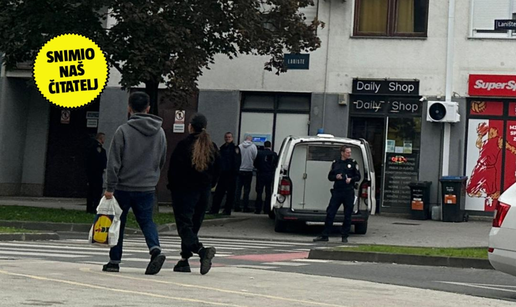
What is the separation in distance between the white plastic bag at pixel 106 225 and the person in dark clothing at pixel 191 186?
0.93 m

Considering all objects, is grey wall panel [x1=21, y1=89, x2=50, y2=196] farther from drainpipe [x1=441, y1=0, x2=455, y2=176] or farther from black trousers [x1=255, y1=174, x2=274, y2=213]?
drainpipe [x1=441, y1=0, x2=455, y2=176]

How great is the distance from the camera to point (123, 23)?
930 inches

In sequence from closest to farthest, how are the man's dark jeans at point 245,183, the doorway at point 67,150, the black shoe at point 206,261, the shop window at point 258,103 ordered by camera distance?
the black shoe at point 206,261 → the man's dark jeans at point 245,183 → the shop window at point 258,103 → the doorway at point 67,150

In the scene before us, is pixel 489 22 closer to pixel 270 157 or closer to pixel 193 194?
pixel 270 157

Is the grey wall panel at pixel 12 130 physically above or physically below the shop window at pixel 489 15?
below

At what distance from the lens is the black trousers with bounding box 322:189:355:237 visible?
21297mm

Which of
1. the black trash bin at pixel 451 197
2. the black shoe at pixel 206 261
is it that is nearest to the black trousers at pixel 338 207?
the black trash bin at pixel 451 197

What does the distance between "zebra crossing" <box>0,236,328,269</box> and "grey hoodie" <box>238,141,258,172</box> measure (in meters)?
8.37

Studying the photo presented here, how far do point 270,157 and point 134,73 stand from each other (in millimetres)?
6130

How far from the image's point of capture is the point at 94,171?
25.5 meters

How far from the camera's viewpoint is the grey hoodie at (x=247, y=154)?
29.5 meters

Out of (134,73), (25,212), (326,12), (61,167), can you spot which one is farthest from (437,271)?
(61,167)

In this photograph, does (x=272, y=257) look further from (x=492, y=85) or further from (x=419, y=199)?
(x=492, y=85)

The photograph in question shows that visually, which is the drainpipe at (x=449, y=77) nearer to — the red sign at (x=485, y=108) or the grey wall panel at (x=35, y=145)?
the red sign at (x=485, y=108)
